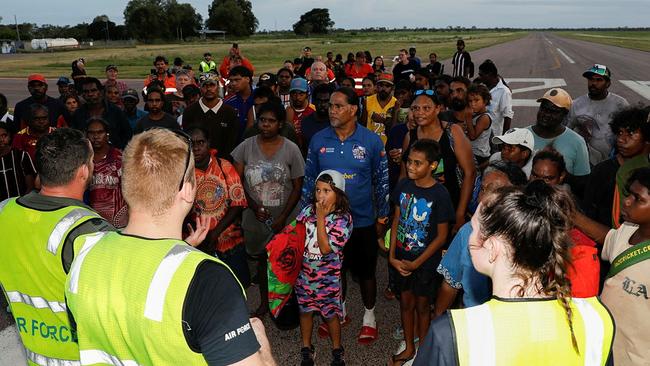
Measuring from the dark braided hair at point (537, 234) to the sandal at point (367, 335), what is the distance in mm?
3046

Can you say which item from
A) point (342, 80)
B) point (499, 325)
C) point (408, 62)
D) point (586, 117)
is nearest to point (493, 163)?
point (499, 325)

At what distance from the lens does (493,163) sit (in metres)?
3.49

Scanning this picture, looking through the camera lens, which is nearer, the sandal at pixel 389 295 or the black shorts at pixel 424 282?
the black shorts at pixel 424 282

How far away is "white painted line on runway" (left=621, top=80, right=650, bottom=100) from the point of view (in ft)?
65.6

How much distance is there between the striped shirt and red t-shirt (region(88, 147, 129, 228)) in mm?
1442

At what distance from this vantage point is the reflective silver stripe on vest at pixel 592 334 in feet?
5.26

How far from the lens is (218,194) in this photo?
4453 mm

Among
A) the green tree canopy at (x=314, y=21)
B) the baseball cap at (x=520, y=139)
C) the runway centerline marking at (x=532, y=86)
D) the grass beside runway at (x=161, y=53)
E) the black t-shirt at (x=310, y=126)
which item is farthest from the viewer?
the green tree canopy at (x=314, y=21)

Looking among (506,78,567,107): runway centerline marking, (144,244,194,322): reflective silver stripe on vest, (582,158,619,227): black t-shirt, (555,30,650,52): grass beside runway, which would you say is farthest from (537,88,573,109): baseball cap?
(555,30,650,52): grass beside runway

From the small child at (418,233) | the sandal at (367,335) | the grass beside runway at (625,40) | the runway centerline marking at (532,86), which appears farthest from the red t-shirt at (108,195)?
the grass beside runway at (625,40)

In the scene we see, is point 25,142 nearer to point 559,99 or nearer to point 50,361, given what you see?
point 50,361

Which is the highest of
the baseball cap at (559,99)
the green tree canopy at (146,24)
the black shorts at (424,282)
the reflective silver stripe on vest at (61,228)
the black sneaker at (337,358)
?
the green tree canopy at (146,24)

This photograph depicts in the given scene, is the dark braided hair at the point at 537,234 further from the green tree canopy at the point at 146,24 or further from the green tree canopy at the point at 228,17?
the green tree canopy at the point at 228,17

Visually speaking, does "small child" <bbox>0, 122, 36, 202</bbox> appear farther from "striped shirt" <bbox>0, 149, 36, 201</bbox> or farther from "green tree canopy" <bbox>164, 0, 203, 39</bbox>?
"green tree canopy" <bbox>164, 0, 203, 39</bbox>
